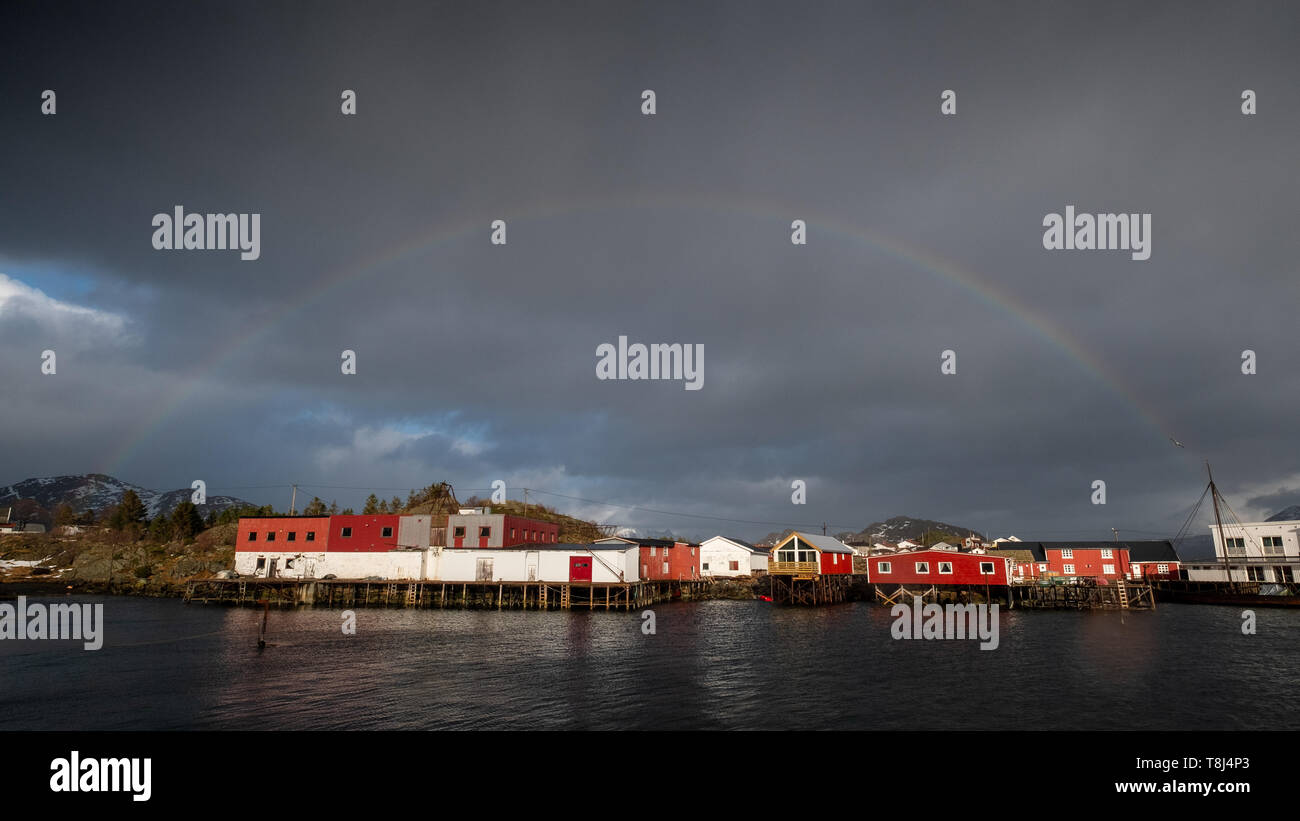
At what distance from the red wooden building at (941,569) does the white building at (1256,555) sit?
38114 millimetres

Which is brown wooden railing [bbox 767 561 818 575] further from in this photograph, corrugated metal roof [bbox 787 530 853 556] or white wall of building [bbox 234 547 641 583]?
white wall of building [bbox 234 547 641 583]

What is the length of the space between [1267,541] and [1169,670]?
71.2m

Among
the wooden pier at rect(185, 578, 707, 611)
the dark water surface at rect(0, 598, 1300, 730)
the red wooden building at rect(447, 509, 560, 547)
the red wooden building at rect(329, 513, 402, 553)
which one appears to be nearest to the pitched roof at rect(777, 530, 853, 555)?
the wooden pier at rect(185, 578, 707, 611)

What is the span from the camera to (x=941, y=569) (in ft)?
244

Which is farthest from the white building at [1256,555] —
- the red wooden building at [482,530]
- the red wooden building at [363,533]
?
the red wooden building at [363,533]

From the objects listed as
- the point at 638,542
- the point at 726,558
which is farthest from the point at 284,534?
the point at 726,558

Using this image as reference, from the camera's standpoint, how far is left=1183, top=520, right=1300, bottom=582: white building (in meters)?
82.5

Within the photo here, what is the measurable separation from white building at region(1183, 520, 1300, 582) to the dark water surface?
38.0m

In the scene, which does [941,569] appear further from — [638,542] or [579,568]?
[579,568]
